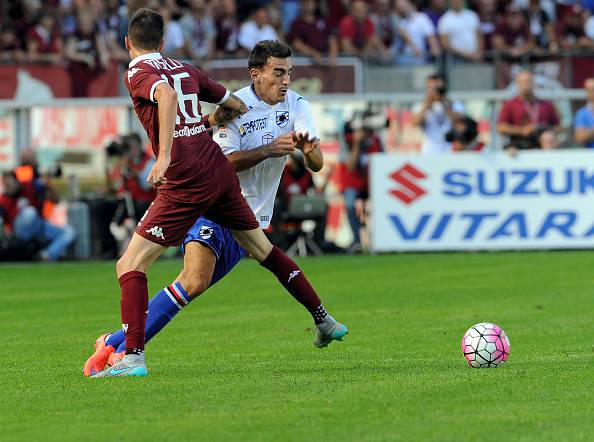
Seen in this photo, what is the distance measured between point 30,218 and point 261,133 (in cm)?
1195

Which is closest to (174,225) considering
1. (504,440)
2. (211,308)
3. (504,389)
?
(504,389)

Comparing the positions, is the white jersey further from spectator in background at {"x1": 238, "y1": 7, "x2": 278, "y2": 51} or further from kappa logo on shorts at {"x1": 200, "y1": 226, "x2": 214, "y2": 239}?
spectator in background at {"x1": 238, "y1": 7, "x2": 278, "y2": 51}

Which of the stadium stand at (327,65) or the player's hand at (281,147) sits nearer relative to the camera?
the player's hand at (281,147)

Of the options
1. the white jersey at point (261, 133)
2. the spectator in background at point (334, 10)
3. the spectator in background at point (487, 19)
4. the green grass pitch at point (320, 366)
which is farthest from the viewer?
the spectator in background at point (334, 10)

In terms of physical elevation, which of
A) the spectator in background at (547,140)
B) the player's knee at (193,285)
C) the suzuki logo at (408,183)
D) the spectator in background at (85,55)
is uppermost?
the spectator in background at (85,55)

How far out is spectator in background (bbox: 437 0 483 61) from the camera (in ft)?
81.0

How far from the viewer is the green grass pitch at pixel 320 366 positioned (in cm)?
671

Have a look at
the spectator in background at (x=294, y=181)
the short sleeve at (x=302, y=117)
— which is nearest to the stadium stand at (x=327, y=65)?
the spectator in background at (x=294, y=181)

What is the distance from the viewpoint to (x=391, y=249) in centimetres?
2038

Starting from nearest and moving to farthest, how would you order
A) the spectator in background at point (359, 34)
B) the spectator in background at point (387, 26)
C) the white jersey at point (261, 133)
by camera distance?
the white jersey at point (261, 133) < the spectator in background at point (359, 34) < the spectator in background at point (387, 26)

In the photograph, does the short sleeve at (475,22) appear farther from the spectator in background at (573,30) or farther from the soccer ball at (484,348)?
the soccer ball at (484,348)

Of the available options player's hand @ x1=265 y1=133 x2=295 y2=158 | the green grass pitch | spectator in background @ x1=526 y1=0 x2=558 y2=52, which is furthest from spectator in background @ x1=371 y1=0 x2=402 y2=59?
player's hand @ x1=265 y1=133 x2=295 y2=158

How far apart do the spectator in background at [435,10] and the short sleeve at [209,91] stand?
1705 centimetres

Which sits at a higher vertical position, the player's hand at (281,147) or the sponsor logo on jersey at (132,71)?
the sponsor logo on jersey at (132,71)
